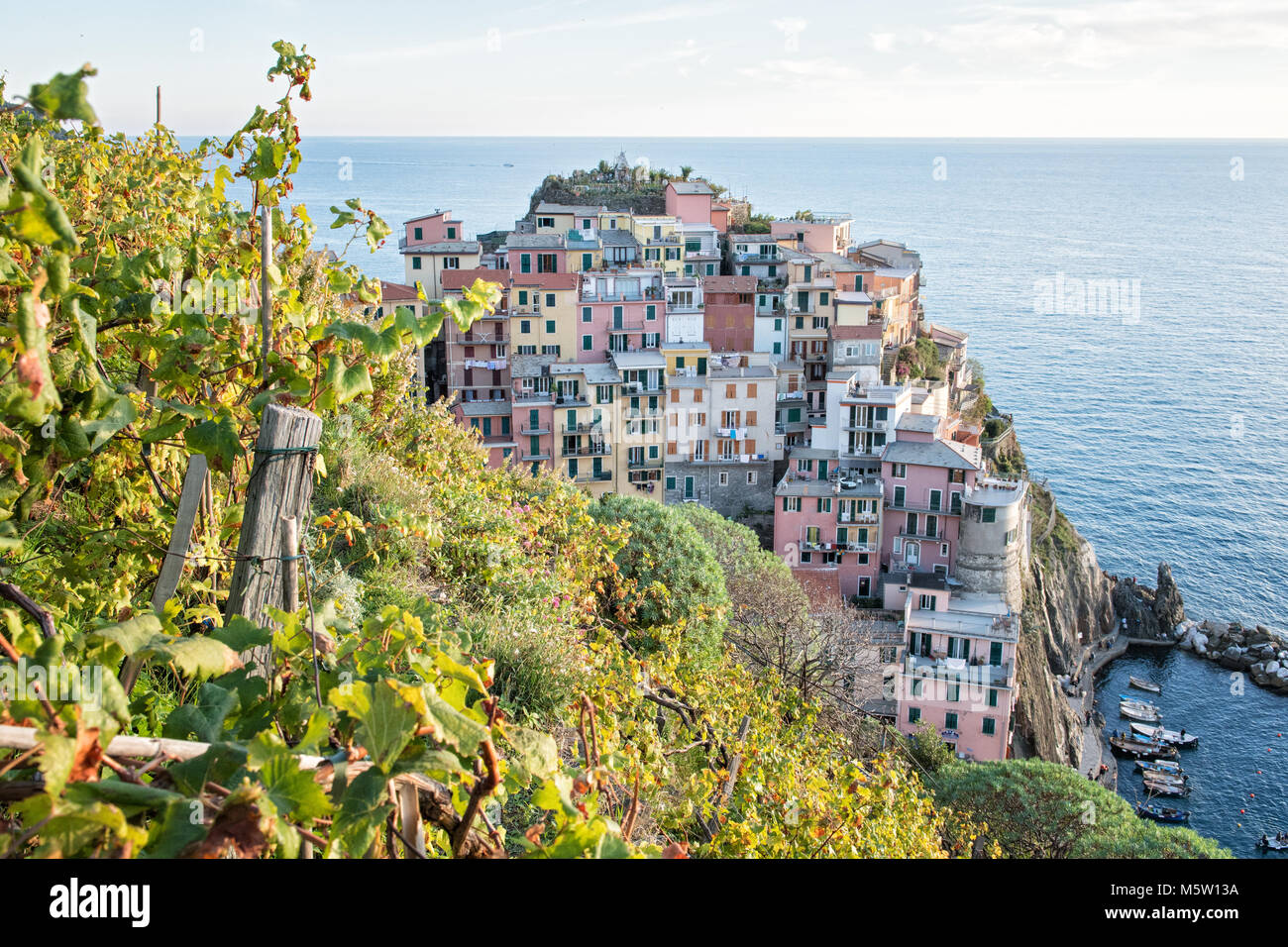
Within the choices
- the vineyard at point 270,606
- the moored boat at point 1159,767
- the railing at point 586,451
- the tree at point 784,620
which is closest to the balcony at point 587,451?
the railing at point 586,451

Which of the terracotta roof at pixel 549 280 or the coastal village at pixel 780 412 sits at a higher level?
the terracotta roof at pixel 549 280

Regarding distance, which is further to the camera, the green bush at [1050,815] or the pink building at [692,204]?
the pink building at [692,204]

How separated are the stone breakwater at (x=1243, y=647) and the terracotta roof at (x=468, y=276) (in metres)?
29.3

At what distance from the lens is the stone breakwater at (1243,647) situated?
36.9 meters

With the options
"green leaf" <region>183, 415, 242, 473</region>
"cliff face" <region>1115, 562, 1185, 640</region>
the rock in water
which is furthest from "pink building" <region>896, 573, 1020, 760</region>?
"green leaf" <region>183, 415, 242, 473</region>

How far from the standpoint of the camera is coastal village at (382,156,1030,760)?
3016cm

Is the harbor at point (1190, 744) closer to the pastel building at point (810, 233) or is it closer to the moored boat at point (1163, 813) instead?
the moored boat at point (1163, 813)

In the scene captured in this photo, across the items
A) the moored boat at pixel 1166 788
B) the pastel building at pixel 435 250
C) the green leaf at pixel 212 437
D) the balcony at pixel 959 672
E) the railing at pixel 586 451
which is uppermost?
the pastel building at pixel 435 250

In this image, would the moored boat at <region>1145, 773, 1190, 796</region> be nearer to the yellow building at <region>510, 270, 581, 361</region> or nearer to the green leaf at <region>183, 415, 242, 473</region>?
the yellow building at <region>510, 270, 581, 361</region>

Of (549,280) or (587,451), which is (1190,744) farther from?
(549,280)

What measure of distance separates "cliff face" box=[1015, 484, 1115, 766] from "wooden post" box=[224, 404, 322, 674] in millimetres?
29023

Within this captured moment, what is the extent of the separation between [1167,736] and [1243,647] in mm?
7482

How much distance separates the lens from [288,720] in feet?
8.15
